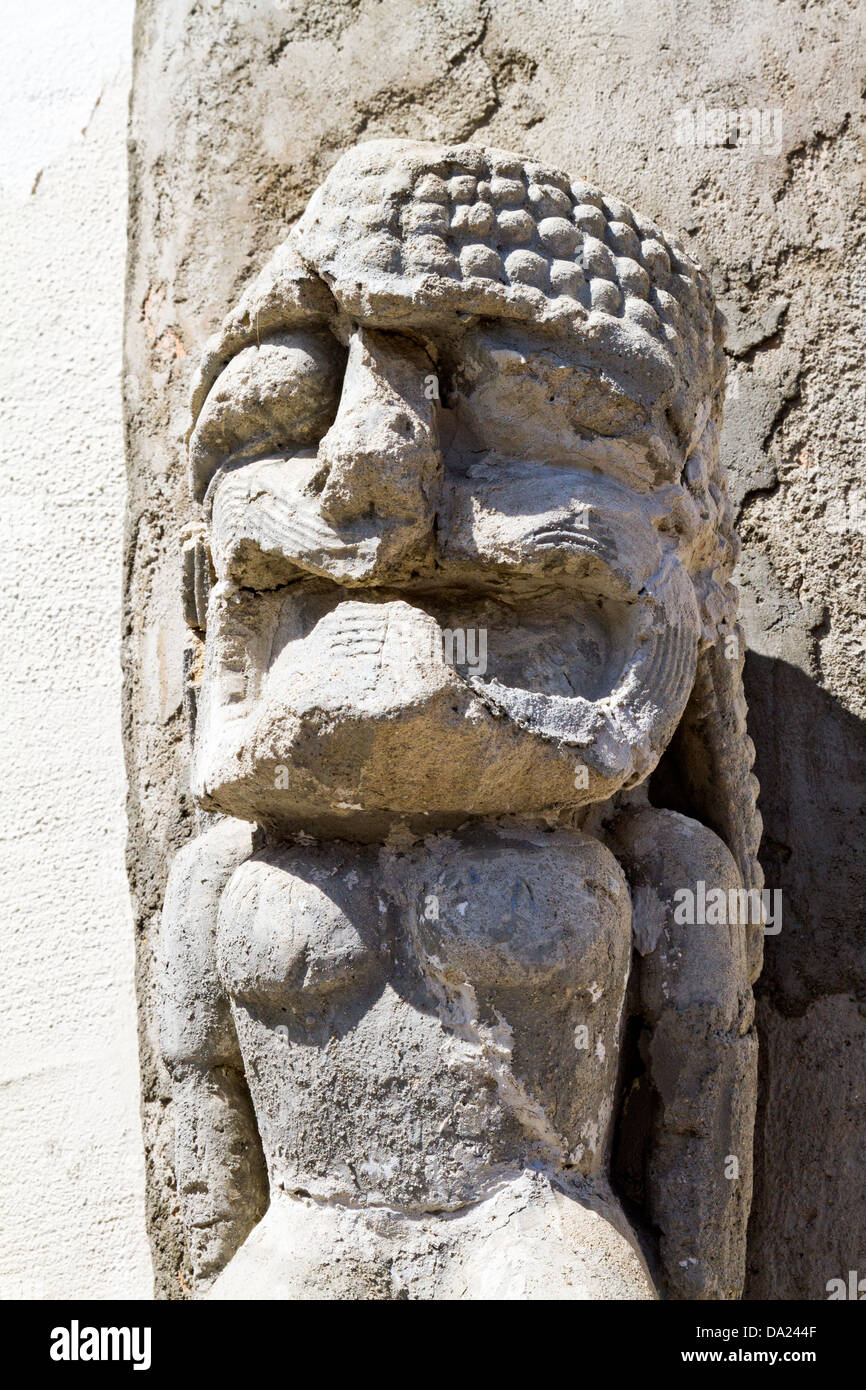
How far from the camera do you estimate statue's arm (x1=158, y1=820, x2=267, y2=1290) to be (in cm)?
210

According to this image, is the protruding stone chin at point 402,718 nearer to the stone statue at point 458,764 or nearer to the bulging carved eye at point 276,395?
the stone statue at point 458,764

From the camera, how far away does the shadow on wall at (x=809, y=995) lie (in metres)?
2.34

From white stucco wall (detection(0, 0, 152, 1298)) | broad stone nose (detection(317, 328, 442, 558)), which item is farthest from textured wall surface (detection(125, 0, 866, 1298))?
broad stone nose (detection(317, 328, 442, 558))

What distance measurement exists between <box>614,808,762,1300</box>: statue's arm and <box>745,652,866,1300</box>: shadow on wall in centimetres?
32

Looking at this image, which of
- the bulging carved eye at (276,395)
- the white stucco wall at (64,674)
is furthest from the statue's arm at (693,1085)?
the white stucco wall at (64,674)

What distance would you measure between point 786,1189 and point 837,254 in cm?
151

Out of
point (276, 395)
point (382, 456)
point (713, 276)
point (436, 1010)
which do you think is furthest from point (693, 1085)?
point (713, 276)

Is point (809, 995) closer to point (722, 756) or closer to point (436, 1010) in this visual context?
point (722, 756)

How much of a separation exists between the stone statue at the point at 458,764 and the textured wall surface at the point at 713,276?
1.25 ft

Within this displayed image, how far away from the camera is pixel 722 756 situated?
2.23 m

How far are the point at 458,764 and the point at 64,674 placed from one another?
1359 millimetres

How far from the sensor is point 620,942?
6.36 feet
